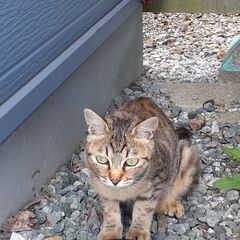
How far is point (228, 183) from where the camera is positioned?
3594 mm

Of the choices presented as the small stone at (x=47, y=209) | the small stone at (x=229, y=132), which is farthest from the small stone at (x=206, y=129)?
the small stone at (x=47, y=209)

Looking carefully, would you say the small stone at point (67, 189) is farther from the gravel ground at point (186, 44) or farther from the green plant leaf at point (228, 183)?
the gravel ground at point (186, 44)

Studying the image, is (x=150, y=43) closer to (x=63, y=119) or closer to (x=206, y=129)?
(x=206, y=129)

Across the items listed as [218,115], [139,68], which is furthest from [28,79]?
[139,68]

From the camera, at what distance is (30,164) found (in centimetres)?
363

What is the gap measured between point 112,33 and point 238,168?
174cm

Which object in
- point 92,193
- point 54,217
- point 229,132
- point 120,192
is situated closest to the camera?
point 120,192

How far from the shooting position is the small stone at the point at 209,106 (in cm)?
499

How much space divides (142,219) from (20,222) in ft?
2.29

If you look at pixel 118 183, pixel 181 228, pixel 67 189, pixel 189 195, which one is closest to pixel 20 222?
pixel 67 189

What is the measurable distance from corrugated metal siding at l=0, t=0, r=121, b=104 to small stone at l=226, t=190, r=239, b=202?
55.1 inches

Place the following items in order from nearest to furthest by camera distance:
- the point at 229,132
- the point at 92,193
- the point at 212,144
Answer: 1. the point at 92,193
2. the point at 212,144
3. the point at 229,132

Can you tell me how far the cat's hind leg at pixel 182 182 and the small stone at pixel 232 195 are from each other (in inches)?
8.5

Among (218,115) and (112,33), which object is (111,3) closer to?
(112,33)
